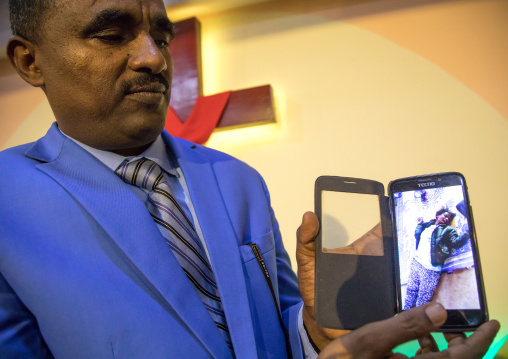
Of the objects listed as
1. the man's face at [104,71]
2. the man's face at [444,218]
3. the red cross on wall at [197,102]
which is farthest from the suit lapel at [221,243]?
the red cross on wall at [197,102]

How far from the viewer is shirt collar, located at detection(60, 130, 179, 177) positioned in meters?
0.72

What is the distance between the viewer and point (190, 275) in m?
0.65

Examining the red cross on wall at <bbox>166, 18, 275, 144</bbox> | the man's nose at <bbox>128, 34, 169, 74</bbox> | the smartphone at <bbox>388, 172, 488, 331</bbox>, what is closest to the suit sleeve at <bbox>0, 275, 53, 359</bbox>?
the man's nose at <bbox>128, 34, 169, 74</bbox>

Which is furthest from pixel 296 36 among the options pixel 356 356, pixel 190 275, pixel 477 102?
pixel 356 356

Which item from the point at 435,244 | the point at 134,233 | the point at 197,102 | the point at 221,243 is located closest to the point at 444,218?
the point at 435,244

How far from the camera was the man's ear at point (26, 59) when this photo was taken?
73cm

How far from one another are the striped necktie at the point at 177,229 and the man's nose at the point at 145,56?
0.17m

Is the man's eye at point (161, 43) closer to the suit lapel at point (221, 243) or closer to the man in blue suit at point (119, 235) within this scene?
the man in blue suit at point (119, 235)

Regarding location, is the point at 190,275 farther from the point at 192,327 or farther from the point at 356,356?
the point at 356,356

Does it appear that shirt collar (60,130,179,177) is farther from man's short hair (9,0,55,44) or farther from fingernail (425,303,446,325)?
fingernail (425,303,446,325)

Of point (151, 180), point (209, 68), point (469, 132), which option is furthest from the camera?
point (209, 68)

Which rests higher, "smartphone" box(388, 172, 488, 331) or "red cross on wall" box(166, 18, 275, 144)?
"red cross on wall" box(166, 18, 275, 144)

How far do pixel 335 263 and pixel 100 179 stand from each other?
1.37ft

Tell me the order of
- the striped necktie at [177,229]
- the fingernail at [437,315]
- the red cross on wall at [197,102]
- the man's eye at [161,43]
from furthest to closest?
the red cross on wall at [197,102] → the man's eye at [161,43] → the striped necktie at [177,229] → the fingernail at [437,315]
